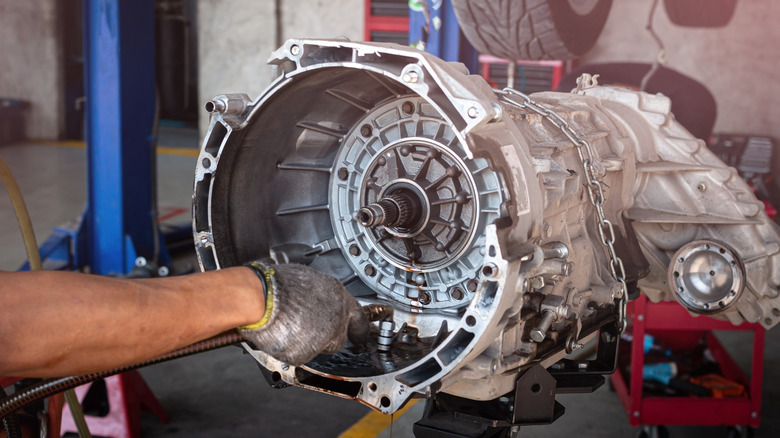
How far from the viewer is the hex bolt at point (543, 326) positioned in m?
1.52

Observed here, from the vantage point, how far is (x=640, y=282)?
223 centimetres

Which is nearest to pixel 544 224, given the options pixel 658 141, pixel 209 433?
pixel 658 141

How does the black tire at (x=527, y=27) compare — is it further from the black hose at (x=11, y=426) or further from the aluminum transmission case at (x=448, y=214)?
the black hose at (x=11, y=426)

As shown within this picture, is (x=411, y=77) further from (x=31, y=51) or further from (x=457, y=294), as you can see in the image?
(x=31, y=51)

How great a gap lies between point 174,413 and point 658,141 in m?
2.27

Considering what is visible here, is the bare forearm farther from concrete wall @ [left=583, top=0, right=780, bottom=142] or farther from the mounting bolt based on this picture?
concrete wall @ [left=583, top=0, right=780, bottom=142]

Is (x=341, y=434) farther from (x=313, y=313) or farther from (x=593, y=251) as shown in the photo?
(x=313, y=313)

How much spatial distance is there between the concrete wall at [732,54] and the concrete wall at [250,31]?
10.1ft

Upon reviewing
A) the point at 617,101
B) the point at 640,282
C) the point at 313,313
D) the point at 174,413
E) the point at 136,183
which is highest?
the point at 617,101

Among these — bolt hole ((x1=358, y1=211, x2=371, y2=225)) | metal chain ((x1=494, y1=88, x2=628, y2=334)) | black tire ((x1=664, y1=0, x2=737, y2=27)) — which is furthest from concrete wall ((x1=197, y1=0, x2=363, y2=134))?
bolt hole ((x1=358, y1=211, x2=371, y2=225))

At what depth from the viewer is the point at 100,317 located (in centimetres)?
113

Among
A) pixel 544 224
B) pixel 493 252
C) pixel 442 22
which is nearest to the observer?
pixel 493 252

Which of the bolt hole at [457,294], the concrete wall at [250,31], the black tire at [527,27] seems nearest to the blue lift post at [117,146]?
the black tire at [527,27]

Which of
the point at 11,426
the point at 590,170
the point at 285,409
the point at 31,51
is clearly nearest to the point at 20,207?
the point at 11,426
